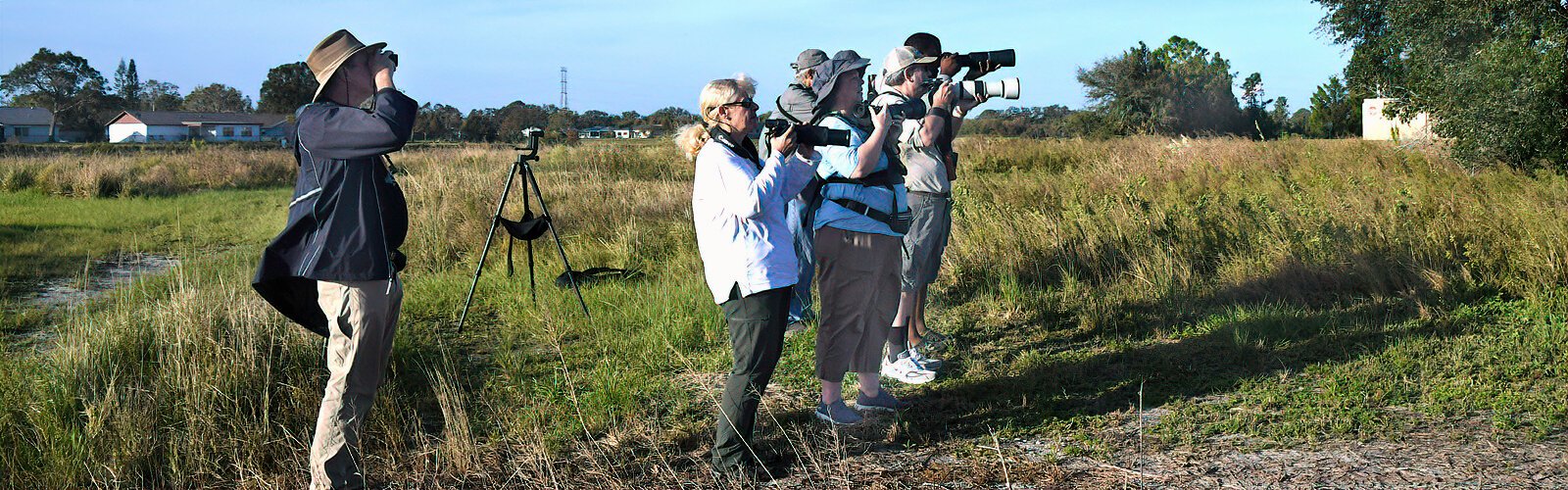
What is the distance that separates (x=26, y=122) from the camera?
74.8 meters

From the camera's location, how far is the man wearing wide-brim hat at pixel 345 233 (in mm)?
3096

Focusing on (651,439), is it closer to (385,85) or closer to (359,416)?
(359,416)

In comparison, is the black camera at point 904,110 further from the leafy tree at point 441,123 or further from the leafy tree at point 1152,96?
the leafy tree at point 1152,96

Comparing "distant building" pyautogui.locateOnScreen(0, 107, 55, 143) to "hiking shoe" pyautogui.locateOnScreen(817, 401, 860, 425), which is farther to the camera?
"distant building" pyautogui.locateOnScreen(0, 107, 55, 143)

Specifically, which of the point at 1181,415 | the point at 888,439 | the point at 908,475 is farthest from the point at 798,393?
the point at 1181,415

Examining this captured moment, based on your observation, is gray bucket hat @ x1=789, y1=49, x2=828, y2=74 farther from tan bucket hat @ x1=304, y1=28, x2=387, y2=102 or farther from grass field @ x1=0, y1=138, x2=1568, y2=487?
tan bucket hat @ x1=304, y1=28, x2=387, y2=102

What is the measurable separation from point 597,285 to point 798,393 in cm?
294

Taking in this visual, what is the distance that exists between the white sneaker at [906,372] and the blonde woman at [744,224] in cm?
160

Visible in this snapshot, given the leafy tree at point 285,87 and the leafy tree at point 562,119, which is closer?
the leafy tree at point 562,119

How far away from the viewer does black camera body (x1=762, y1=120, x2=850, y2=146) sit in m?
3.41

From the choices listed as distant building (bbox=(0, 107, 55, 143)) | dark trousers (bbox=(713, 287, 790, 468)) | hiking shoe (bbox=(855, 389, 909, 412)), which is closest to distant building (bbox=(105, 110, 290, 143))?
distant building (bbox=(0, 107, 55, 143))

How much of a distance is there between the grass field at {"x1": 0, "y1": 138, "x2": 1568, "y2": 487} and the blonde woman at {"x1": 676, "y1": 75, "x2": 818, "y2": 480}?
52cm

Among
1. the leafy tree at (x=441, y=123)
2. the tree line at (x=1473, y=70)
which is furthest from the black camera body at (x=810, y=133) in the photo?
the leafy tree at (x=441, y=123)

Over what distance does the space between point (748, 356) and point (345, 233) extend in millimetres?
1314
